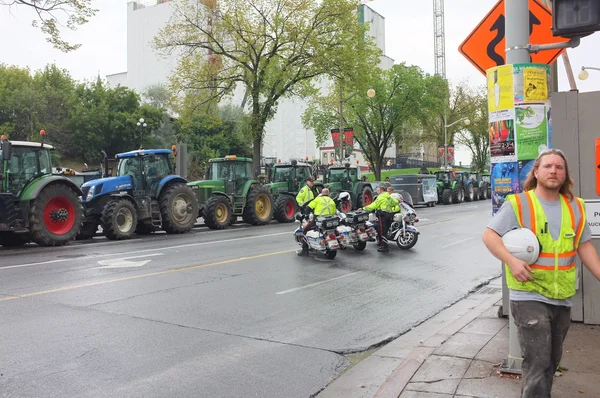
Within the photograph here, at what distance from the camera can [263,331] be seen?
7008 mm

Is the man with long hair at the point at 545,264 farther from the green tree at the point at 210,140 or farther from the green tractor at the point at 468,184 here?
the green tree at the point at 210,140

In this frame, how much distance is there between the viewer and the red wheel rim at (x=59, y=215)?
1520 centimetres

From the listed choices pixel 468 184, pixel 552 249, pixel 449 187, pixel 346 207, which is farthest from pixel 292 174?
pixel 468 184

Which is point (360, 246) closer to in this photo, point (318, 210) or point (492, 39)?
point (318, 210)

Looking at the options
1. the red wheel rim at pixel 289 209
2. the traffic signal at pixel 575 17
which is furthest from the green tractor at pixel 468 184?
the traffic signal at pixel 575 17

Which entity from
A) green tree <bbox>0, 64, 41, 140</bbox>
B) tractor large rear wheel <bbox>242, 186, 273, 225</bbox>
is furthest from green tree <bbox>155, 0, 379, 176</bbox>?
green tree <bbox>0, 64, 41, 140</bbox>

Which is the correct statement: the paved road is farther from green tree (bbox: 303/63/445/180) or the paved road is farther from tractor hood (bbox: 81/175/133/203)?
green tree (bbox: 303/63/445/180)

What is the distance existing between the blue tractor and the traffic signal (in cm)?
1387

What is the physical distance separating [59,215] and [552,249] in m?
14.2

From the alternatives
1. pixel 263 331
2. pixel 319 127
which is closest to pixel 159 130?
pixel 319 127

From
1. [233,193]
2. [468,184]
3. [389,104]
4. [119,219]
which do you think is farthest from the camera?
[389,104]

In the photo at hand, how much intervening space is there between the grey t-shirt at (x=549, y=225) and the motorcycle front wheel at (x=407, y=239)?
11280mm

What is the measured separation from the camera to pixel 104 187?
56.7ft

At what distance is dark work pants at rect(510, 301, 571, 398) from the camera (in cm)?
359
